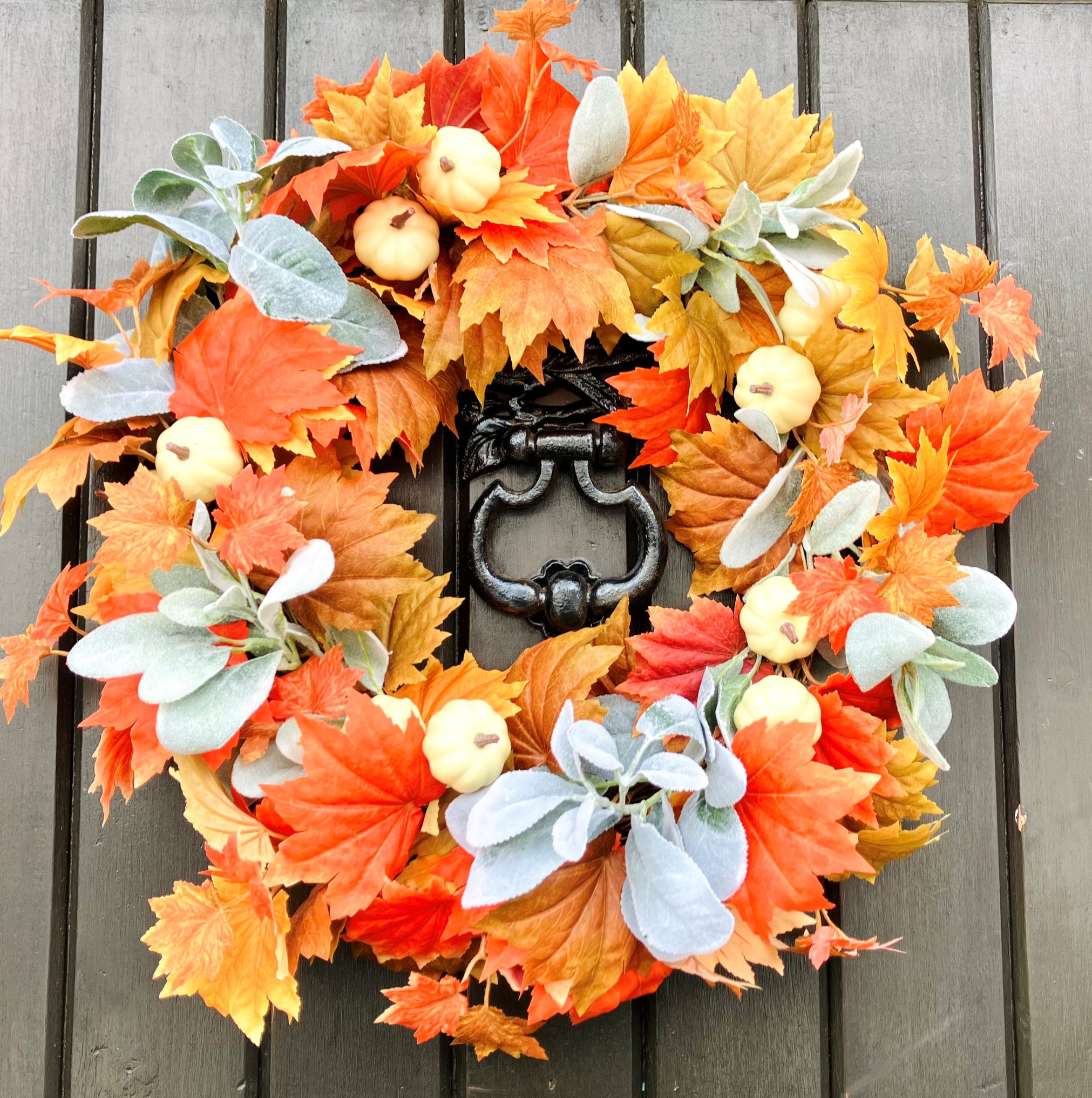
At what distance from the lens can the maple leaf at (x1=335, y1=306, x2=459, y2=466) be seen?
62 cm

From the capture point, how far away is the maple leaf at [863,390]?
0.62m

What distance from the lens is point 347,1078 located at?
27.4 inches

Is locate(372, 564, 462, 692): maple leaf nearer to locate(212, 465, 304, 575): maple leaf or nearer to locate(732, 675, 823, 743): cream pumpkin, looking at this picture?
locate(212, 465, 304, 575): maple leaf

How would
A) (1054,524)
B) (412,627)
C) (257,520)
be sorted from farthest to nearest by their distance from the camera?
(1054,524) → (412,627) → (257,520)

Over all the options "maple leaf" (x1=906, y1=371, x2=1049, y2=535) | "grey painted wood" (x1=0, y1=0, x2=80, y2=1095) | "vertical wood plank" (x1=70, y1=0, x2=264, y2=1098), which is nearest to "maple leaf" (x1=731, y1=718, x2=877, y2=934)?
"maple leaf" (x1=906, y1=371, x2=1049, y2=535)

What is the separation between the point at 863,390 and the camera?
0.63 meters

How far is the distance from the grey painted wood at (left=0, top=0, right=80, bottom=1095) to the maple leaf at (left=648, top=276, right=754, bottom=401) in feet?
1.57

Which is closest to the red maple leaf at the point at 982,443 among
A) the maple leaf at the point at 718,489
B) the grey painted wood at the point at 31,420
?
the maple leaf at the point at 718,489

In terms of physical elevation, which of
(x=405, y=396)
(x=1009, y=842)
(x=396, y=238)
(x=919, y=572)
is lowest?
(x=1009, y=842)

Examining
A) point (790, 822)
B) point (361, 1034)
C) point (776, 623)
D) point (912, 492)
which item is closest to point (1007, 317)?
point (912, 492)

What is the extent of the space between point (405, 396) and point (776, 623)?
298 mm

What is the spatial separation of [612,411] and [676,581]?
14 cm

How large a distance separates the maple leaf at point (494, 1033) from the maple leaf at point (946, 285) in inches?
21.9

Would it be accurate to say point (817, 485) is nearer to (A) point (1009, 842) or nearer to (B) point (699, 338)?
(B) point (699, 338)
